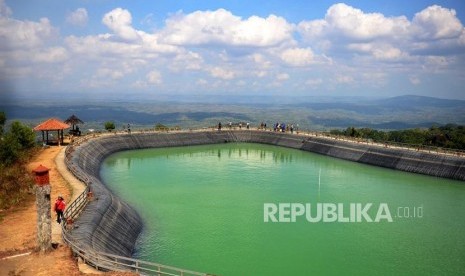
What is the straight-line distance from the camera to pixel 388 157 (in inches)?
1890

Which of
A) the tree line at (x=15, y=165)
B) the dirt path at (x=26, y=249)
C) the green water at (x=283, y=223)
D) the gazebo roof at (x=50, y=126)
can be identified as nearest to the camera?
the dirt path at (x=26, y=249)

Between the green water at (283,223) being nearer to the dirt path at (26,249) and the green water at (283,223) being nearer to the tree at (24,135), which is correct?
the dirt path at (26,249)

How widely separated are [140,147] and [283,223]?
34935 millimetres

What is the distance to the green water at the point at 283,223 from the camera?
21578mm

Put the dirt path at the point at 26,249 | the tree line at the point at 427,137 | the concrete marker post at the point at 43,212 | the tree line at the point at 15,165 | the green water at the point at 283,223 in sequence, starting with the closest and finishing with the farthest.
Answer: the dirt path at the point at 26,249 < the concrete marker post at the point at 43,212 < the green water at the point at 283,223 < the tree line at the point at 15,165 < the tree line at the point at 427,137

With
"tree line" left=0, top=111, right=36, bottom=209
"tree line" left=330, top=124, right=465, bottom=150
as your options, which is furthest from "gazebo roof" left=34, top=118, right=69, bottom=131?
"tree line" left=330, top=124, right=465, bottom=150

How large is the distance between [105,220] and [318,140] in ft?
135

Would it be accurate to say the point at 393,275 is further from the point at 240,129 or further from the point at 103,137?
the point at 240,129

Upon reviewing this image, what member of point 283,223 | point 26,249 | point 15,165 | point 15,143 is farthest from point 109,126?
point 26,249

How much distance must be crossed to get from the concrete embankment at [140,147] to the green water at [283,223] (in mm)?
1557

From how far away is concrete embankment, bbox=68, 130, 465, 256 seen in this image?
72.0 ft

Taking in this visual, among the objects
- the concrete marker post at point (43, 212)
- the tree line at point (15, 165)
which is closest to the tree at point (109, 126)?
the tree line at point (15, 165)

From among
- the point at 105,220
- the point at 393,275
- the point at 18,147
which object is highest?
the point at 18,147

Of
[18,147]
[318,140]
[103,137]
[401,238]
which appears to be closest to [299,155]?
[318,140]
